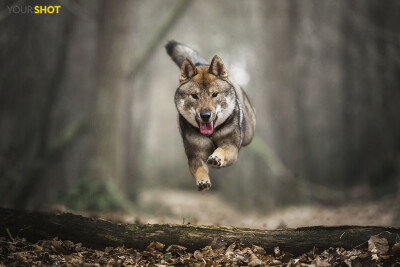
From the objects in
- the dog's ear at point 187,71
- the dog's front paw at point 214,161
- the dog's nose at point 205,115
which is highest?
the dog's ear at point 187,71

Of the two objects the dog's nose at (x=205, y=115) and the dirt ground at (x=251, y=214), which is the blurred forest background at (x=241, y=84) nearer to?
the dirt ground at (x=251, y=214)

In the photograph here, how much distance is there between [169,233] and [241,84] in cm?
1047

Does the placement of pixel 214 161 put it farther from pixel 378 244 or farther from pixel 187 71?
pixel 378 244

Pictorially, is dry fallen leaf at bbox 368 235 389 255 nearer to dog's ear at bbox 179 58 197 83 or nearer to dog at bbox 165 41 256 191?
dog at bbox 165 41 256 191

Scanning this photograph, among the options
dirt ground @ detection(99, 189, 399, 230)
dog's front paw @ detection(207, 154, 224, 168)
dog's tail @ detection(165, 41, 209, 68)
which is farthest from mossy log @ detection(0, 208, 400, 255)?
dog's tail @ detection(165, 41, 209, 68)

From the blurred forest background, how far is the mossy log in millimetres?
5265

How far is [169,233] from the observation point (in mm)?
4773

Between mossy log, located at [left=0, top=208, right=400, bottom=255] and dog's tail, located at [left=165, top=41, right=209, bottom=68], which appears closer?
mossy log, located at [left=0, top=208, right=400, bottom=255]

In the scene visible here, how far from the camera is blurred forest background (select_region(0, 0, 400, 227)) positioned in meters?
11.5

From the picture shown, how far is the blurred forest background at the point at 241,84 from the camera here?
1155 cm

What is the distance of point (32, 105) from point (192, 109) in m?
10.8

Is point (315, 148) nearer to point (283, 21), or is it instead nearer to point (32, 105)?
point (283, 21)

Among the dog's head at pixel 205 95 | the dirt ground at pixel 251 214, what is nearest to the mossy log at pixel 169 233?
the dog's head at pixel 205 95

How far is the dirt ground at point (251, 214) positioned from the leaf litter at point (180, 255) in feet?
8.55
